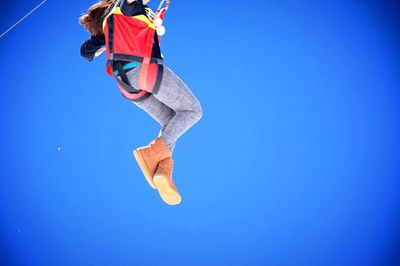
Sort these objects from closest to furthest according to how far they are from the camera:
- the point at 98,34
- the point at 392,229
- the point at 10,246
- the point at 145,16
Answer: the point at 145,16
the point at 98,34
the point at 392,229
the point at 10,246

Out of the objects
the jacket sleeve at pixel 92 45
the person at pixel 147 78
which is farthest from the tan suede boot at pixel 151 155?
the jacket sleeve at pixel 92 45

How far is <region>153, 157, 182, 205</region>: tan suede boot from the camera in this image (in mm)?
1509

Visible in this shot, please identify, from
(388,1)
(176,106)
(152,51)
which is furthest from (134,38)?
(388,1)

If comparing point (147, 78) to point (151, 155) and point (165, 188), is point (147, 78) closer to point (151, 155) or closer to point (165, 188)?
point (151, 155)

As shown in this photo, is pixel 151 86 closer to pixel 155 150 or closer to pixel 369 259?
pixel 155 150

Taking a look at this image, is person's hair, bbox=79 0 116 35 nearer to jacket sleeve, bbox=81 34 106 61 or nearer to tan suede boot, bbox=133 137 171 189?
jacket sleeve, bbox=81 34 106 61

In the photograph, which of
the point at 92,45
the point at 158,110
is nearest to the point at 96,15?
the point at 92,45

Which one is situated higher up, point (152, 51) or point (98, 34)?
point (98, 34)

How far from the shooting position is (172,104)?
1.53 meters

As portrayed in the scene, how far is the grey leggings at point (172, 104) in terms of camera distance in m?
1.48

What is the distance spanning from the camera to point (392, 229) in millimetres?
3240

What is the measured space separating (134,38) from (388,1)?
7.09 feet

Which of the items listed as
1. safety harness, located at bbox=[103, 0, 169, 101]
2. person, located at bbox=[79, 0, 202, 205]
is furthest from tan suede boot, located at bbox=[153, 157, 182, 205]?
safety harness, located at bbox=[103, 0, 169, 101]

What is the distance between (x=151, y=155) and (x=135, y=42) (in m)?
0.44
